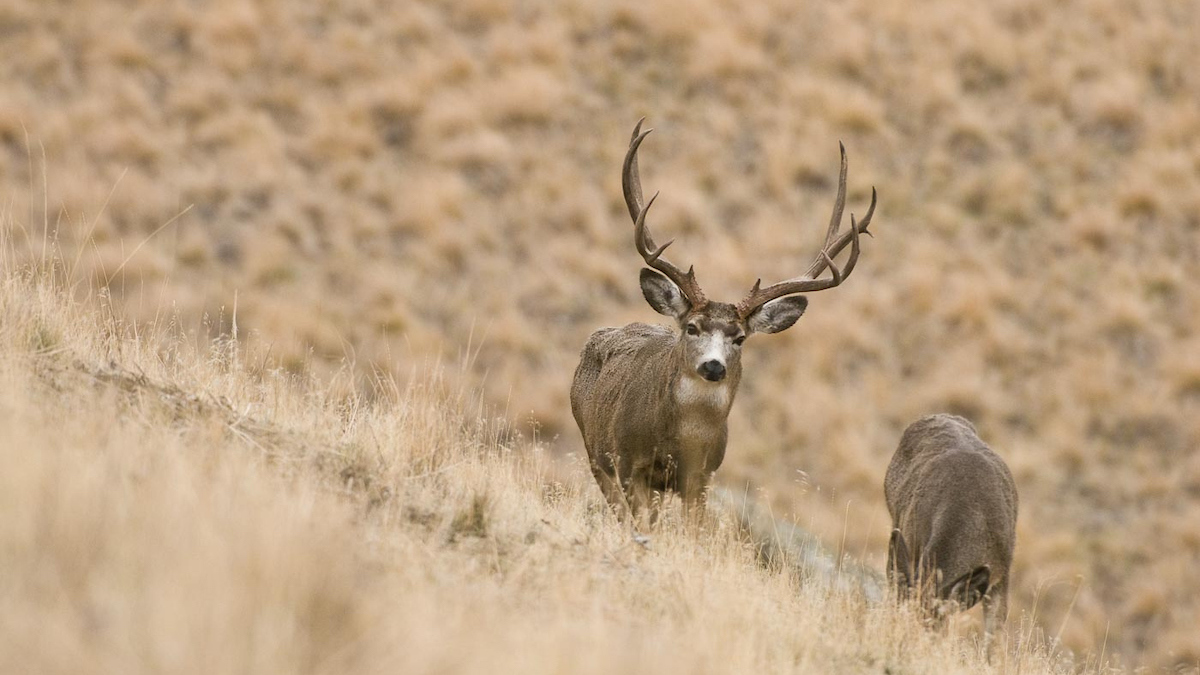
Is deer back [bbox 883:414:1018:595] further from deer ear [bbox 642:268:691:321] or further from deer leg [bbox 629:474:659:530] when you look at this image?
deer ear [bbox 642:268:691:321]

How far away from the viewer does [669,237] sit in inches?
707

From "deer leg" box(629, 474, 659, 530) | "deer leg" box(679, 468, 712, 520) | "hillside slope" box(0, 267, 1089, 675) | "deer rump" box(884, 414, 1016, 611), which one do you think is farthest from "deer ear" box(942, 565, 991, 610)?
"deer leg" box(629, 474, 659, 530)

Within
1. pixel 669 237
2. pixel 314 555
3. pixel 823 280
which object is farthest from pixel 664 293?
pixel 669 237

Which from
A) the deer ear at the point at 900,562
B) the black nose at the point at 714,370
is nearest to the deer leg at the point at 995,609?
the deer ear at the point at 900,562

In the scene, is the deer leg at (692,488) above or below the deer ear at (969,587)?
above

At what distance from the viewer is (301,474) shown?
5.75 metres

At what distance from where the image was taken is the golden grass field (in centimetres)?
832

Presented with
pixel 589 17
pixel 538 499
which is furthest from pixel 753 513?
pixel 589 17

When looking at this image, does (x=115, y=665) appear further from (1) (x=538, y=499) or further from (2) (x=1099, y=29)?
(2) (x=1099, y=29)

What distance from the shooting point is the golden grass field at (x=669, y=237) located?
8320mm

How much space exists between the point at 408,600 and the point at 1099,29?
68.8 ft

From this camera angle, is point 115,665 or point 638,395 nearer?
point 115,665

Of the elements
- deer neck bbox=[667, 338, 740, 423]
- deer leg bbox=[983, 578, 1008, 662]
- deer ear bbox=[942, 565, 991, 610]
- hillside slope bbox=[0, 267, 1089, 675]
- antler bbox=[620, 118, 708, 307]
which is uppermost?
antler bbox=[620, 118, 708, 307]

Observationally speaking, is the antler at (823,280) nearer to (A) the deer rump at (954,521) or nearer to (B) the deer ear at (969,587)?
(A) the deer rump at (954,521)
